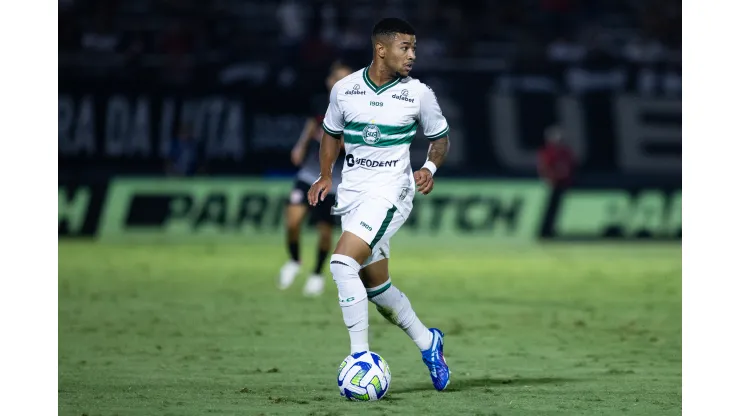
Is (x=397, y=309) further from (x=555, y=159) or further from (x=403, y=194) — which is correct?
(x=555, y=159)

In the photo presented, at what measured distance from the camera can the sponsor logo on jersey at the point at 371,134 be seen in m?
6.92

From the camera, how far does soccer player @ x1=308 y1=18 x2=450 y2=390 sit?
6844 millimetres

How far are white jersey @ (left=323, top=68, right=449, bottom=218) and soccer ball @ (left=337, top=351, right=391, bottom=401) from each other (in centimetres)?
90

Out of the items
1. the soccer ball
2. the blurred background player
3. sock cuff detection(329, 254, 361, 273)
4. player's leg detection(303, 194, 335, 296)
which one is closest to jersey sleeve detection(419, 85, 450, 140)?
sock cuff detection(329, 254, 361, 273)

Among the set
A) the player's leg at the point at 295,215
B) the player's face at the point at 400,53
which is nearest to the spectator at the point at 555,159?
the player's leg at the point at 295,215

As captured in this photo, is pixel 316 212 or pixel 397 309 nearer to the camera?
pixel 397 309

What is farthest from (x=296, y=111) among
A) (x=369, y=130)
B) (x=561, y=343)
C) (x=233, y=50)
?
(x=369, y=130)

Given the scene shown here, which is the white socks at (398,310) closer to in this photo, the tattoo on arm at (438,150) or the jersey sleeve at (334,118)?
the tattoo on arm at (438,150)

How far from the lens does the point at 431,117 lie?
7.00 meters

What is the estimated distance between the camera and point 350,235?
688 cm

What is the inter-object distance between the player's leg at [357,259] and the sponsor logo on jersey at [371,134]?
34 centimetres

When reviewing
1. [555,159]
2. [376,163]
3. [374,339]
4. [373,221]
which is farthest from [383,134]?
[555,159]

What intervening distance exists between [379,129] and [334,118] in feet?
1.05
